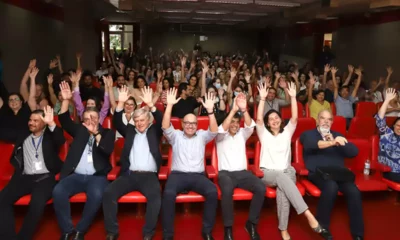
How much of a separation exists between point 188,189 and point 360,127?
9.66 ft

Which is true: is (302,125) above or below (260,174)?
above

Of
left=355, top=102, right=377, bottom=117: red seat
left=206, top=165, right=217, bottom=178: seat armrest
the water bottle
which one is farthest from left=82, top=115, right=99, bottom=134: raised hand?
left=355, top=102, right=377, bottom=117: red seat

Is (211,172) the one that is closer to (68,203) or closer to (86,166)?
(86,166)

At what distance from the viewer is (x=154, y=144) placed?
3.59 meters

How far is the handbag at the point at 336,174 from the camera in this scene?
3465 mm

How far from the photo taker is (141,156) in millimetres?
3617

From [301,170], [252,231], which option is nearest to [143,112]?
[252,231]

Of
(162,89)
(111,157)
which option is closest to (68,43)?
(162,89)

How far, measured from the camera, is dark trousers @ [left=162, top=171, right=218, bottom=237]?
3.23 metres

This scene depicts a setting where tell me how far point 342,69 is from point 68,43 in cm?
875

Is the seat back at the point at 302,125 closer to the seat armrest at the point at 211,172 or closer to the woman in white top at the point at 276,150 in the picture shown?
the woman in white top at the point at 276,150

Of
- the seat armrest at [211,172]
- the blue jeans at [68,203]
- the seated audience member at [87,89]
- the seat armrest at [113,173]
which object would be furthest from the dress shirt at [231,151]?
the seated audience member at [87,89]

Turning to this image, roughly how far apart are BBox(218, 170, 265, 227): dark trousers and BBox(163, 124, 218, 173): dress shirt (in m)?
0.26

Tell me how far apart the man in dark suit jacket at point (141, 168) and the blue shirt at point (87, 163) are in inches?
11.1
